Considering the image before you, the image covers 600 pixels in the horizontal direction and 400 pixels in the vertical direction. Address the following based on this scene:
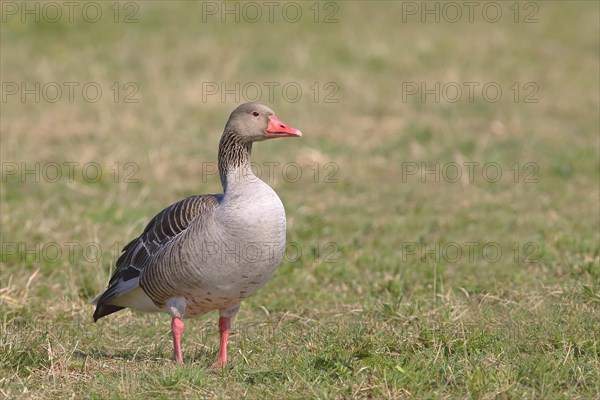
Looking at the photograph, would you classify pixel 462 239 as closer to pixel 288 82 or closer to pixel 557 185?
pixel 557 185

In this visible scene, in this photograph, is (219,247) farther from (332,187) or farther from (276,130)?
(332,187)

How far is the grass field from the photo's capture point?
233 inches

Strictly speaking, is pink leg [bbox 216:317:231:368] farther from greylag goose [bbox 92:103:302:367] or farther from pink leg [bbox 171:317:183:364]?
pink leg [bbox 171:317:183:364]

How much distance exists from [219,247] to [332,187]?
18.9 ft

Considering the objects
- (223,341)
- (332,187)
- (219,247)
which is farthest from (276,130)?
(332,187)

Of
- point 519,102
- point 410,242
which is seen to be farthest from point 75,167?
point 519,102

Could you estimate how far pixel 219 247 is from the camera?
6.01 metres

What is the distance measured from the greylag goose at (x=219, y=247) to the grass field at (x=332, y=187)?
16.3 inches

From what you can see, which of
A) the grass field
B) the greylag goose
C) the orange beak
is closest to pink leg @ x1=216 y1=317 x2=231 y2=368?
the greylag goose

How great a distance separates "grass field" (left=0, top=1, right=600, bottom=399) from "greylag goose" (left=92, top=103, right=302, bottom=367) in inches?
16.3

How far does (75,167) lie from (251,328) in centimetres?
529

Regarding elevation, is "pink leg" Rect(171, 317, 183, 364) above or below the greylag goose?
below

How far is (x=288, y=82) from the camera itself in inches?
617

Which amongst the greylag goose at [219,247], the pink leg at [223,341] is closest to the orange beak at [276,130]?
the greylag goose at [219,247]
